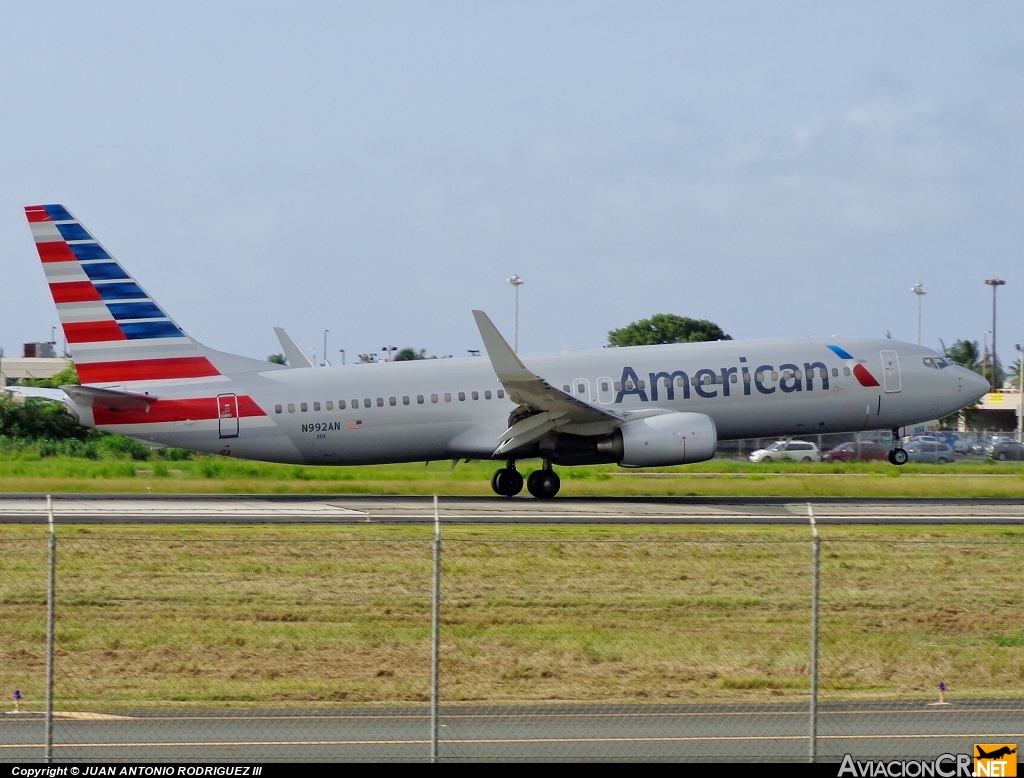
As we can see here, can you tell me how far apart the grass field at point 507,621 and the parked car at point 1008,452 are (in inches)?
1582

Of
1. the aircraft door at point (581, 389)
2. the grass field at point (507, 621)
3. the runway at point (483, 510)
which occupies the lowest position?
the grass field at point (507, 621)

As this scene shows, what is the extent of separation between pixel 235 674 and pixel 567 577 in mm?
6061

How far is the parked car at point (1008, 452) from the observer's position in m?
61.5

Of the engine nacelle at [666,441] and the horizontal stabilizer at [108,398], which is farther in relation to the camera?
the engine nacelle at [666,441]

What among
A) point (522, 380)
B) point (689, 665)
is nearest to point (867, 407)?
point (522, 380)

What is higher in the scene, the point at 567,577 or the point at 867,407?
the point at 867,407

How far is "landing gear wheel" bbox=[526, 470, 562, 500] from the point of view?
1372 inches

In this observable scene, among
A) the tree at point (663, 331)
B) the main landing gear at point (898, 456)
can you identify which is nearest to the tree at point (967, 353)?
the tree at point (663, 331)

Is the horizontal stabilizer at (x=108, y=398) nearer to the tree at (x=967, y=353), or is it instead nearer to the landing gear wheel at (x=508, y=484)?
the landing gear wheel at (x=508, y=484)

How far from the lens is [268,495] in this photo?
36188 millimetres

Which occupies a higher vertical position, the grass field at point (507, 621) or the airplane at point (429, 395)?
the airplane at point (429, 395)

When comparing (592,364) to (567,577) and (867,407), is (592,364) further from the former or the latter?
(567,577)

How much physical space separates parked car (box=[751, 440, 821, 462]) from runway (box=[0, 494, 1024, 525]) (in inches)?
1196

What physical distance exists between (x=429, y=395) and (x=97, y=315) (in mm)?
8525
